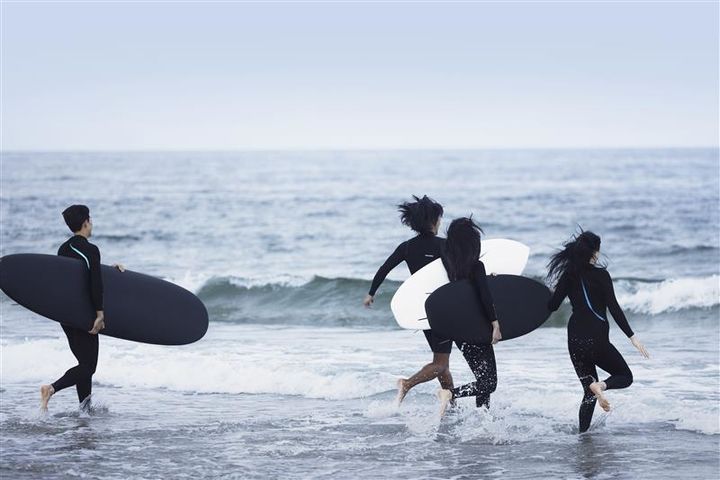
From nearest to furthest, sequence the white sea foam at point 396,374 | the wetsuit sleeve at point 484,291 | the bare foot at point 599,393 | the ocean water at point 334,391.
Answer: the ocean water at point 334,391 < the bare foot at point 599,393 < the wetsuit sleeve at point 484,291 < the white sea foam at point 396,374

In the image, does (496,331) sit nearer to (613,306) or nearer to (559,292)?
(559,292)

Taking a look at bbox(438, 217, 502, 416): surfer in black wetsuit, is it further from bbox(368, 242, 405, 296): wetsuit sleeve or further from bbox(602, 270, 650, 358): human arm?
bbox(602, 270, 650, 358): human arm

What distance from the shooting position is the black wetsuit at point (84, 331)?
23.8 ft

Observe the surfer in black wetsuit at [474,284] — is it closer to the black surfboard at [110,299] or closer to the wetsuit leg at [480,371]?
the wetsuit leg at [480,371]

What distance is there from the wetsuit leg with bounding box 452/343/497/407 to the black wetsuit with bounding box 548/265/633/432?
653 millimetres

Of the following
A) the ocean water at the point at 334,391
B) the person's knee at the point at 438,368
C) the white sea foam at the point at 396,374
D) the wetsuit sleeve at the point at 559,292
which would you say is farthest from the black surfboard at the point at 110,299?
the wetsuit sleeve at the point at 559,292

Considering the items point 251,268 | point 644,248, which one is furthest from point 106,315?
point 644,248

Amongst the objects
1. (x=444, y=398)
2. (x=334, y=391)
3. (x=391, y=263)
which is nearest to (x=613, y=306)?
(x=444, y=398)

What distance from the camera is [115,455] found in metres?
6.56

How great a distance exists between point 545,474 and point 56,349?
667cm

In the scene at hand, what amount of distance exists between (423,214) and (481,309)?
2.79 ft

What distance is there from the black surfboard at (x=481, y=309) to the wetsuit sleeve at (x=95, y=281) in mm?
2399

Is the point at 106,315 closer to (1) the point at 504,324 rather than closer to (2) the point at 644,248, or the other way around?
(1) the point at 504,324

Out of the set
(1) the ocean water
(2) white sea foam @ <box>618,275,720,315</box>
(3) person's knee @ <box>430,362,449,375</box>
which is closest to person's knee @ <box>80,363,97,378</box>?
(1) the ocean water
